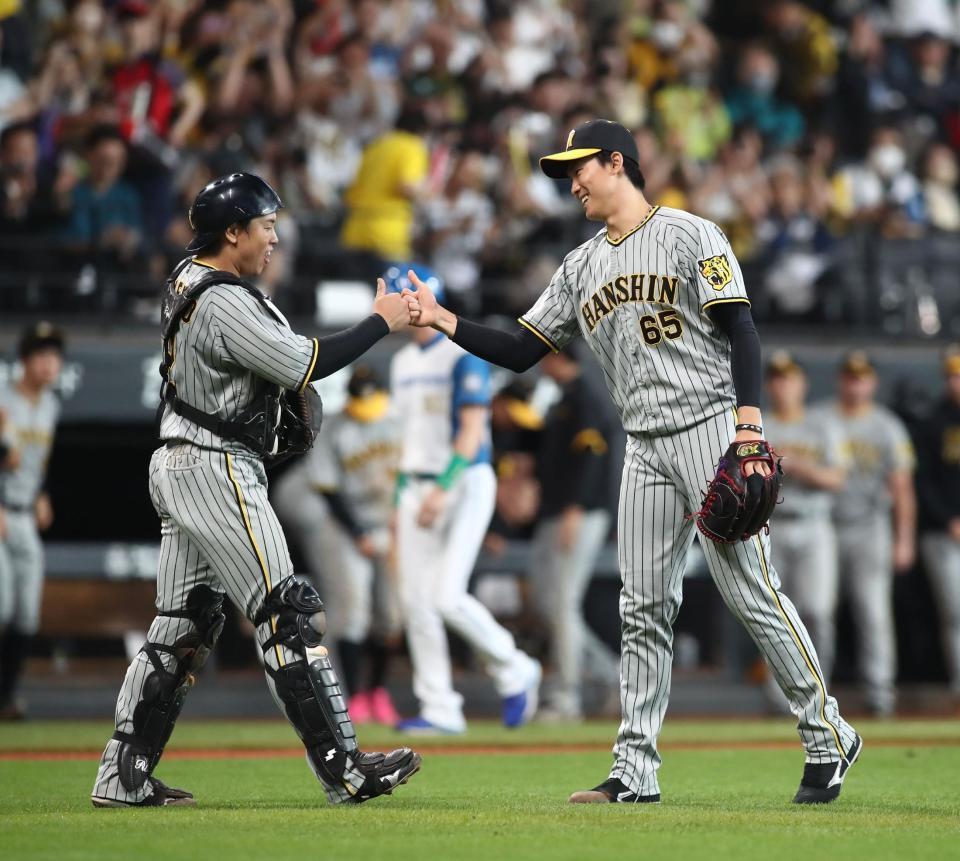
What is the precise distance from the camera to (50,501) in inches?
515

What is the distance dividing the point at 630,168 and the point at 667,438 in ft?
3.27

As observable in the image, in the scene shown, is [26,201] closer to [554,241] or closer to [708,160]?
[554,241]

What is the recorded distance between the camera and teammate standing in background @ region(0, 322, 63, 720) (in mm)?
10836

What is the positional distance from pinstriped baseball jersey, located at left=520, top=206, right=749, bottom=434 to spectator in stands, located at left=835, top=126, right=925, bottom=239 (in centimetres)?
933

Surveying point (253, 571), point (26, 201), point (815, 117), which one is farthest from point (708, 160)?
point (253, 571)

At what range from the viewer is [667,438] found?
575 cm

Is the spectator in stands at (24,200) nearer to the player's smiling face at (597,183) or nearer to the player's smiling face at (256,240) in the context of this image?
the player's smiling face at (256,240)

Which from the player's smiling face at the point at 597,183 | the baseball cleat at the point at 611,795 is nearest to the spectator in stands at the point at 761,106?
the player's smiling face at the point at 597,183

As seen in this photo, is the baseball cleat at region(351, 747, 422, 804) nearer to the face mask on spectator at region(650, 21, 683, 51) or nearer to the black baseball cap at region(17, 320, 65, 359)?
the black baseball cap at region(17, 320, 65, 359)

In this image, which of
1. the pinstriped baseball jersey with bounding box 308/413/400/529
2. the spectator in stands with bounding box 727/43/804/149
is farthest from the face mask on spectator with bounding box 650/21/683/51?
the pinstriped baseball jersey with bounding box 308/413/400/529

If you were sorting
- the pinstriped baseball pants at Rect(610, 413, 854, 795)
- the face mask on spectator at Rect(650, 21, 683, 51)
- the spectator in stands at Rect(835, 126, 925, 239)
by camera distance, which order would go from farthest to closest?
the face mask on spectator at Rect(650, 21, 683, 51) < the spectator in stands at Rect(835, 126, 925, 239) < the pinstriped baseball pants at Rect(610, 413, 854, 795)

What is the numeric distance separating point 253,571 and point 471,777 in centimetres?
202

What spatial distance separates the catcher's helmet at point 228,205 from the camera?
→ 18.2ft

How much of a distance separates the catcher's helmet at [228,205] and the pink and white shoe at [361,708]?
5790mm
